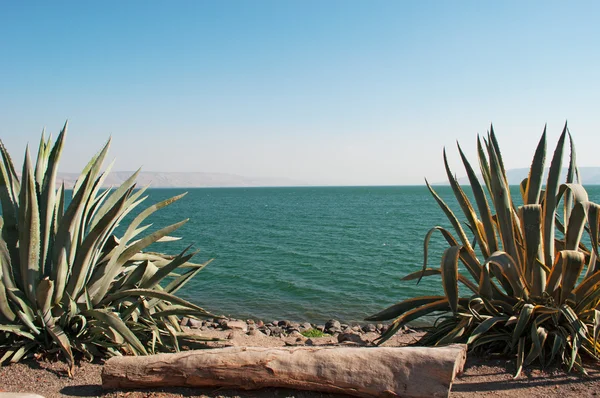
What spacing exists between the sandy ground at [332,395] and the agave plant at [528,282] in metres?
0.13

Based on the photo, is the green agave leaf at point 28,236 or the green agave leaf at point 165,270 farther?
the green agave leaf at point 165,270

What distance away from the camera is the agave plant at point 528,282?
3738 mm

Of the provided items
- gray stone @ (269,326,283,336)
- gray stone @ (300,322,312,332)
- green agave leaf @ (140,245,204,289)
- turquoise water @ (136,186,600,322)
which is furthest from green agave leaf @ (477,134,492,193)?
turquoise water @ (136,186,600,322)

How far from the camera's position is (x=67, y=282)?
423 cm

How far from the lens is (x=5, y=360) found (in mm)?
3889

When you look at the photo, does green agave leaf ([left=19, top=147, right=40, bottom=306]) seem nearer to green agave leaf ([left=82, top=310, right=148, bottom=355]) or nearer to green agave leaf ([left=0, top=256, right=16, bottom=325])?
green agave leaf ([left=0, top=256, right=16, bottom=325])

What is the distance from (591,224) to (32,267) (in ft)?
14.9

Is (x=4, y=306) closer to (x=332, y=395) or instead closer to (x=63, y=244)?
(x=63, y=244)

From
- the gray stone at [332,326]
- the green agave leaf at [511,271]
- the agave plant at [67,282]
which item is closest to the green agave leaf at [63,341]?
the agave plant at [67,282]

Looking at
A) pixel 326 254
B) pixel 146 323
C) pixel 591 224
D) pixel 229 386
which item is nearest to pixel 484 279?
pixel 591 224

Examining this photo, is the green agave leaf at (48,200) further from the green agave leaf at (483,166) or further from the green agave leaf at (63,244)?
the green agave leaf at (483,166)

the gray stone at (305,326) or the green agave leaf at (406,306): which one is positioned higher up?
the green agave leaf at (406,306)

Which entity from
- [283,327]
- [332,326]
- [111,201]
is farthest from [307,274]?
[111,201]

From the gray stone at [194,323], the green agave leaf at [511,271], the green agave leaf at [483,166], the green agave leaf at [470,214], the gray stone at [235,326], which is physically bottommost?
the gray stone at [194,323]
